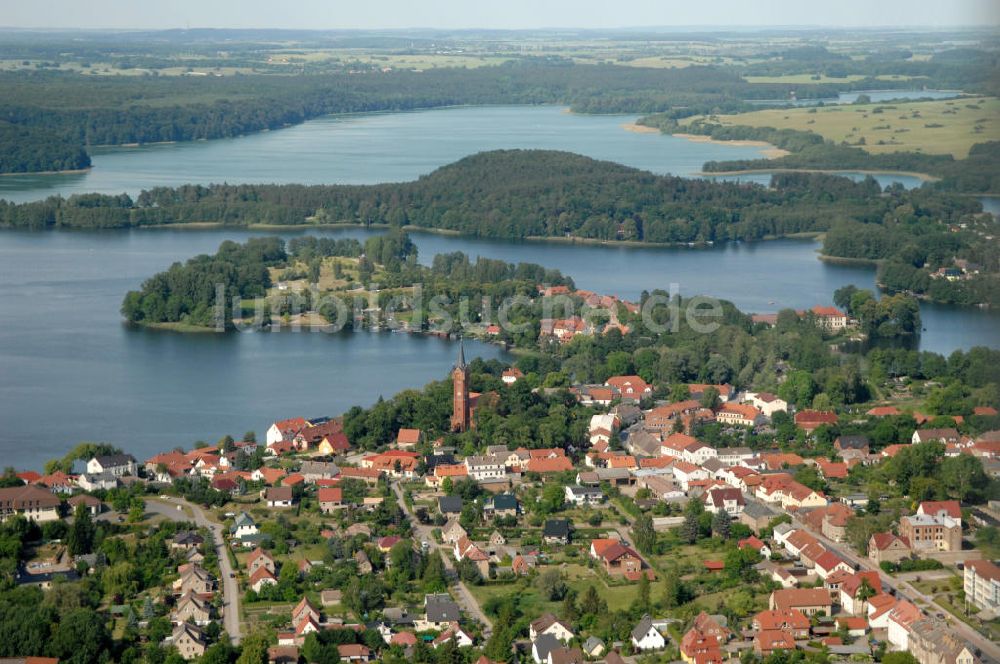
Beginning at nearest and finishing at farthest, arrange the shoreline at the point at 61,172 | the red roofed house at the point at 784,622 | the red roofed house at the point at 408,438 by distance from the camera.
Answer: the red roofed house at the point at 784,622 < the red roofed house at the point at 408,438 < the shoreline at the point at 61,172

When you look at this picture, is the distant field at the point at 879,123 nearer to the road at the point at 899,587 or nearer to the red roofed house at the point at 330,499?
the road at the point at 899,587

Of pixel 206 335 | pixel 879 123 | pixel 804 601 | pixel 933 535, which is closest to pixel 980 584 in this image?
pixel 804 601

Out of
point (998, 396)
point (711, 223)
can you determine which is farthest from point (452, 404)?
point (711, 223)

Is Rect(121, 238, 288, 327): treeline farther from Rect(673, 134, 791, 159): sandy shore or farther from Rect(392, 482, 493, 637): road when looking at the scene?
Rect(673, 134, 791, 159): sandy shore

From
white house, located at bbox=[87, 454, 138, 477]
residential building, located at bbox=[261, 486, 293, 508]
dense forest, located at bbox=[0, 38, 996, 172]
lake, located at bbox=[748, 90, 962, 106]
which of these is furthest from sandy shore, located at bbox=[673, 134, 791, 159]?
residential building, located at bbox=[261, 486, 293, 508]

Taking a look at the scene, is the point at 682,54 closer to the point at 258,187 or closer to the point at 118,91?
the point at 118,91

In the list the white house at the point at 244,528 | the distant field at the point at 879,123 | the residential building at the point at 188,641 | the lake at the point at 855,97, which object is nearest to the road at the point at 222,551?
the white house at the point at 244,528

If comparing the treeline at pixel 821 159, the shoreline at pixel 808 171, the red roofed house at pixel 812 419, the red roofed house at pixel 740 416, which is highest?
the red roofed house at pixel 812 419
